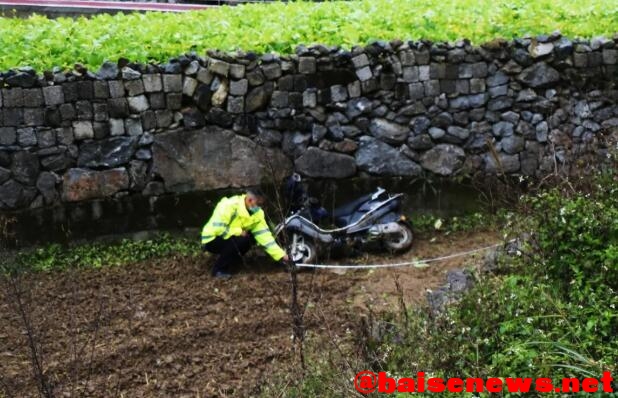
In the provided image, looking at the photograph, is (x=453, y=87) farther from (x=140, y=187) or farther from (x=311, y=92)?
(x=140, y=187)

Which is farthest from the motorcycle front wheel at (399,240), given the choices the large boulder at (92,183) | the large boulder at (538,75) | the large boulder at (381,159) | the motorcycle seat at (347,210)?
the large boulder at (92,183)

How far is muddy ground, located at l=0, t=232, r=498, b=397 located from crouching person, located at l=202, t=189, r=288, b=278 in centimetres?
24

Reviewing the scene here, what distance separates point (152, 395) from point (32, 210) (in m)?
3.75

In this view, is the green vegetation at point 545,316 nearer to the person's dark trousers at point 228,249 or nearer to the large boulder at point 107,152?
the person's dark trousers at point 228,249

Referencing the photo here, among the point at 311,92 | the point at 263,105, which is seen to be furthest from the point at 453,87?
the point at 263,105

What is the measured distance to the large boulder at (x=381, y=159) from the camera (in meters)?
8.68

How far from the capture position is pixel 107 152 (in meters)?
8.20

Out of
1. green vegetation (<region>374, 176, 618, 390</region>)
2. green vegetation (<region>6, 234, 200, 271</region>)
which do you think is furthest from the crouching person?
green vegetation (<region>374, 176, 618, 390</region>)

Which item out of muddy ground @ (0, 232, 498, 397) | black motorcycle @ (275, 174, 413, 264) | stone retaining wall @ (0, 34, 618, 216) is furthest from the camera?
stone retaining wall @ (0, 34, 618, 216)

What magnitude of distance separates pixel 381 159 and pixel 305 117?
1.09 m

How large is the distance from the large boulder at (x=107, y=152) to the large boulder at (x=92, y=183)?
9 centimetres

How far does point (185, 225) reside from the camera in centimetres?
847

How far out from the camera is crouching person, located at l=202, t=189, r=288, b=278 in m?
7.33

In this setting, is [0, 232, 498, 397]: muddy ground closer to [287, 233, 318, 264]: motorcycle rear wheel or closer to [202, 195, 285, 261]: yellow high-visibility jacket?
[287, 233, 318, 264]: motorcycle rear wheel
